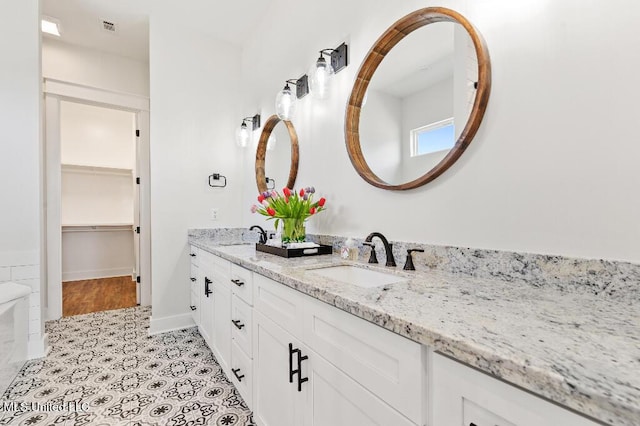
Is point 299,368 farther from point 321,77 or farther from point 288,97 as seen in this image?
point 288,97

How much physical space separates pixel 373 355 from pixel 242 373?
3.61 ft

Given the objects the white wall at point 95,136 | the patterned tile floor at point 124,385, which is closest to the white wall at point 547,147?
the patterned tile floor at point 124,385

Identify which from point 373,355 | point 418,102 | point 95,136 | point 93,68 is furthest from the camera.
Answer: point 95,136

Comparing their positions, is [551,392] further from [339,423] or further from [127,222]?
[127,222]

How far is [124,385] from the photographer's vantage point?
1846 millimetres

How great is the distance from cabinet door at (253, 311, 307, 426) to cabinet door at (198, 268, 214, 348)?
0.86 m

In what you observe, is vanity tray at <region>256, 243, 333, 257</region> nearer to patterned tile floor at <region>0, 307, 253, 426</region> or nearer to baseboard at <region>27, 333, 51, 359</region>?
patterned tile floor at <region>0, 307, 253, 426</region>

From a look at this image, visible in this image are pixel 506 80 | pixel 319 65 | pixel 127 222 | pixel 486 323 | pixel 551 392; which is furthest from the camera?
pixel 127 222

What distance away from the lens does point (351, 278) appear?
4.73 feet

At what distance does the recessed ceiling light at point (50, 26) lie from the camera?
2.77 meters

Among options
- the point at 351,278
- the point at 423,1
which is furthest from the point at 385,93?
the point at 351,278

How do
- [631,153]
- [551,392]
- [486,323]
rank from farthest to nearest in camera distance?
[631,153] < [486,323] < [551,392]

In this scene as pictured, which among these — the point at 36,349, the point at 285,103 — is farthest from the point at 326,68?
the point at 36,349

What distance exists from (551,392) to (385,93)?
1.41m
